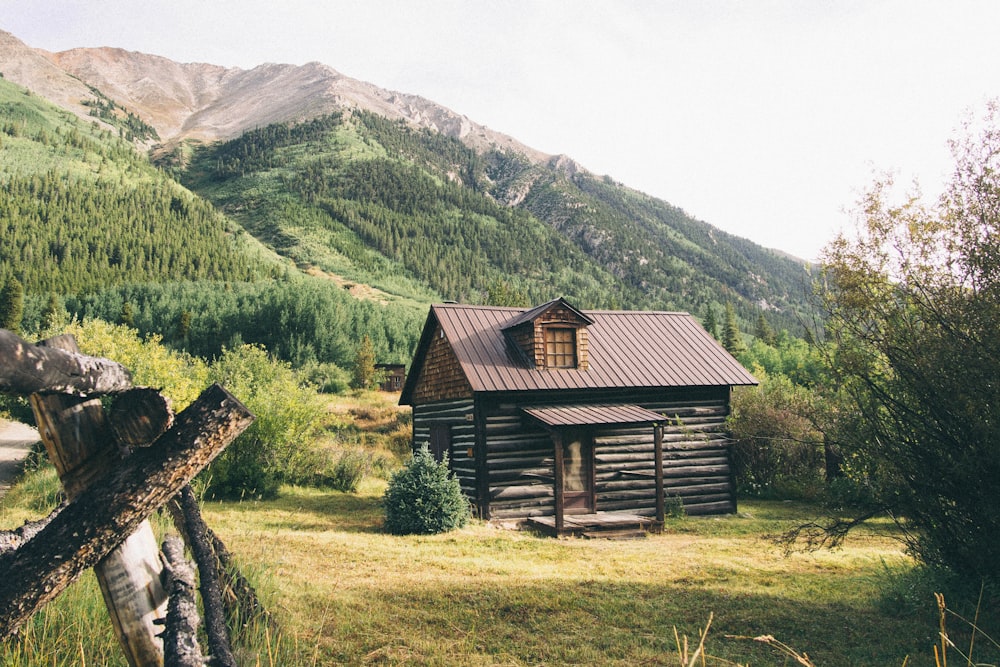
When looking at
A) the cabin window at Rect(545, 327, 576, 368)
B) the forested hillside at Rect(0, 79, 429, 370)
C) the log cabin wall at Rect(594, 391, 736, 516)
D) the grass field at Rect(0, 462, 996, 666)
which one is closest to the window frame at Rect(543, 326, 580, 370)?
the cabin window at Rect(545, 327, 576, 368)

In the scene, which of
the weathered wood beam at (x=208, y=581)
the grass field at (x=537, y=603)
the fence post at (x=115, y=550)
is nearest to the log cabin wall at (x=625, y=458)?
the grass field at (x=537, y=603)

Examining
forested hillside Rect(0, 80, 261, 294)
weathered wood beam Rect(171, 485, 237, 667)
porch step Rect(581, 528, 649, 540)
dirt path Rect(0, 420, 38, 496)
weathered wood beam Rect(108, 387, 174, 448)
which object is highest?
forested hillside Rect(0, 80, 261, 294)

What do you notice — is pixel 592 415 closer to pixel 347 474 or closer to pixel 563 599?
pixel 563 599

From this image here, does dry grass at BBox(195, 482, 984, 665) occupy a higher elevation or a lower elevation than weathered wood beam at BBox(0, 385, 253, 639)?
lower

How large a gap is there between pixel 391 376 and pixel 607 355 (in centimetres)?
3523

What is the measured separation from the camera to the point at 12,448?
22234 millimetres

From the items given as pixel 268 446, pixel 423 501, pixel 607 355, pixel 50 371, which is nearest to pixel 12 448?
pixel 268 446

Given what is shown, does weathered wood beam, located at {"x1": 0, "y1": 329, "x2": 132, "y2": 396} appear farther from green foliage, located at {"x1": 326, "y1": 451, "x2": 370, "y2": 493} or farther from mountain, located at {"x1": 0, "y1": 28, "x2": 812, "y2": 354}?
mountain, located at {"x1": 0, "y1": 28, "x2": 812, "y2": 354}

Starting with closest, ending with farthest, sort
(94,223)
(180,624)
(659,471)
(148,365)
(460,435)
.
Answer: (180,624)
(659,471)
(460,435)
(148,365)
(94,223)

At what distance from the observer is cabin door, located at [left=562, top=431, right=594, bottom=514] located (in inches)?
683

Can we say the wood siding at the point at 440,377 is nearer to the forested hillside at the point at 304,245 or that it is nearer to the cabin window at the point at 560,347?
the cabin window at the point at 560,347

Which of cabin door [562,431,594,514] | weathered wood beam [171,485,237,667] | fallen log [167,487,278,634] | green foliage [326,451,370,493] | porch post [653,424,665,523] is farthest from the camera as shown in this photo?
green foliage [326,451,370,493]

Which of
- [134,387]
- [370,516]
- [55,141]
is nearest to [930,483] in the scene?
[134,387]

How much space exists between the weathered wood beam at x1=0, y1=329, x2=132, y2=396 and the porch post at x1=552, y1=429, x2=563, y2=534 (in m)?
13.0
